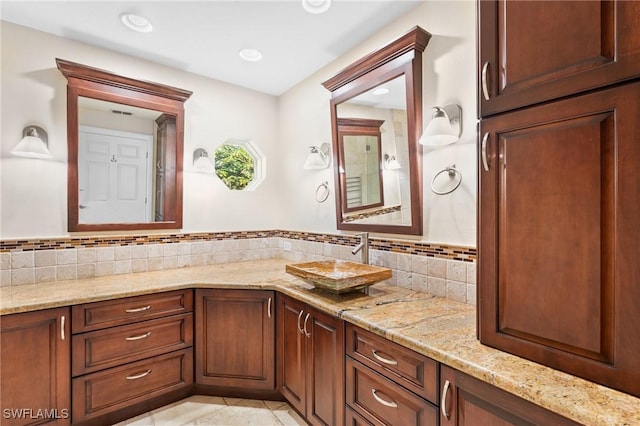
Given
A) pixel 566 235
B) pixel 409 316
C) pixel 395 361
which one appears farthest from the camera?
pixel 409 316

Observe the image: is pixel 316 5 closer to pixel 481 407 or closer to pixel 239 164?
pixel 239 164

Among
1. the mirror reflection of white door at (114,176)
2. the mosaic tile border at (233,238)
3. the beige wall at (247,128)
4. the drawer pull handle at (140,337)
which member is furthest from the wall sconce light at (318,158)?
the drawer pull handle at (140,337)

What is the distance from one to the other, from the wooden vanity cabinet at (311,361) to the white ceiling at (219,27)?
1.84 metres

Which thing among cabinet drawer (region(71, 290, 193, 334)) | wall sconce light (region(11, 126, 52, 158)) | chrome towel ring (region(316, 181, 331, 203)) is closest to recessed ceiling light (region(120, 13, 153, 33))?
wall sconce light (region(11, 126, 52, 158))

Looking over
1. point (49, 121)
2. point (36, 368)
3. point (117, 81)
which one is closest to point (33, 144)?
point (49, 121)

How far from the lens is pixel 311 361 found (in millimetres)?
1826

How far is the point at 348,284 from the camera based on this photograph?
5.70ft

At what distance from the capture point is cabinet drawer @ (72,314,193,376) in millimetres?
1860

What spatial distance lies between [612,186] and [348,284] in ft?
3.88

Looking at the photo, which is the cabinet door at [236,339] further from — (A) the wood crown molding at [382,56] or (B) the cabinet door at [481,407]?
(A) the wood crown molding at [382,56]

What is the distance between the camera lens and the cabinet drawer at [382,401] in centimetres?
121

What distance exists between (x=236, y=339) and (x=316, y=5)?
226cm

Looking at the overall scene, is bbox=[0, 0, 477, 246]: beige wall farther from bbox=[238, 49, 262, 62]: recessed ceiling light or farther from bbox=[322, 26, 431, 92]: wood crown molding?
bbox=[238, 49, 262, 62]: recessed ceiling light

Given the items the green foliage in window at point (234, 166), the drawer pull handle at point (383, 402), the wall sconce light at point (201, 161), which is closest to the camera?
the drawer pull handle at point (383, 402)
